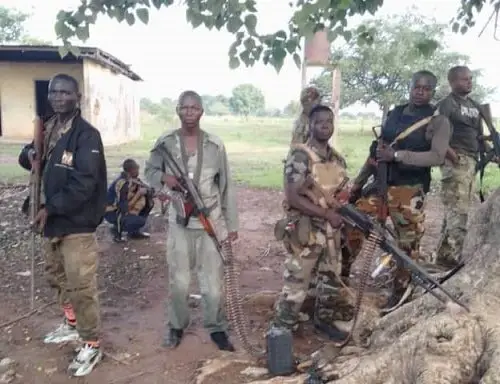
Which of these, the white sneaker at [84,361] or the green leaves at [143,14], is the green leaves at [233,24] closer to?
the green leaves at [143,14]

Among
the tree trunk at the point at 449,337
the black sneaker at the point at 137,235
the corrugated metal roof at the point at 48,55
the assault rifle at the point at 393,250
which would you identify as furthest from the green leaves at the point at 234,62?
the corrugated metal roof at the point at 48,55

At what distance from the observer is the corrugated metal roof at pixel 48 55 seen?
705 inches

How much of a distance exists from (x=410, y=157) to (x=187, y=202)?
1.60m

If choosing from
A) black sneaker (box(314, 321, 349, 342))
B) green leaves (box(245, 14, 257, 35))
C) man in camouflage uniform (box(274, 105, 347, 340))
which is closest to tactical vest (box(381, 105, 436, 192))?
man in camouflage uniform (box(274, 105, 347, 340))

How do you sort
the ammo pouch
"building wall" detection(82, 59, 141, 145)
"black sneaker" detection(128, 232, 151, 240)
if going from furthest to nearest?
"building wall" detection(82, 59, 141, 145)
"black sneaker" detection(128, 232, 151, 240)
the ammo pouch

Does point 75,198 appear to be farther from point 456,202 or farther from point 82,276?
point 456,202

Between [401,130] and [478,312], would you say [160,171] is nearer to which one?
[401,130]

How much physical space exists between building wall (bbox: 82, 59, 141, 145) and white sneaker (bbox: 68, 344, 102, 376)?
15.8 m


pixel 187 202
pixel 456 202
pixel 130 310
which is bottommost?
pixel 130 310

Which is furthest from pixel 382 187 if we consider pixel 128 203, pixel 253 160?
pixel 253 160

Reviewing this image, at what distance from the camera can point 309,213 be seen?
391cm

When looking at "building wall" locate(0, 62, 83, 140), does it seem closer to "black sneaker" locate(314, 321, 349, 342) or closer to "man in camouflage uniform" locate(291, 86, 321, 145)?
"man in camouflage uniform" locate(291, 86, 321, 145)

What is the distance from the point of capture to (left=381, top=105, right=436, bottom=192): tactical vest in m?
4.49

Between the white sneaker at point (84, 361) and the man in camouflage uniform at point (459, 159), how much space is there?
3.31m
